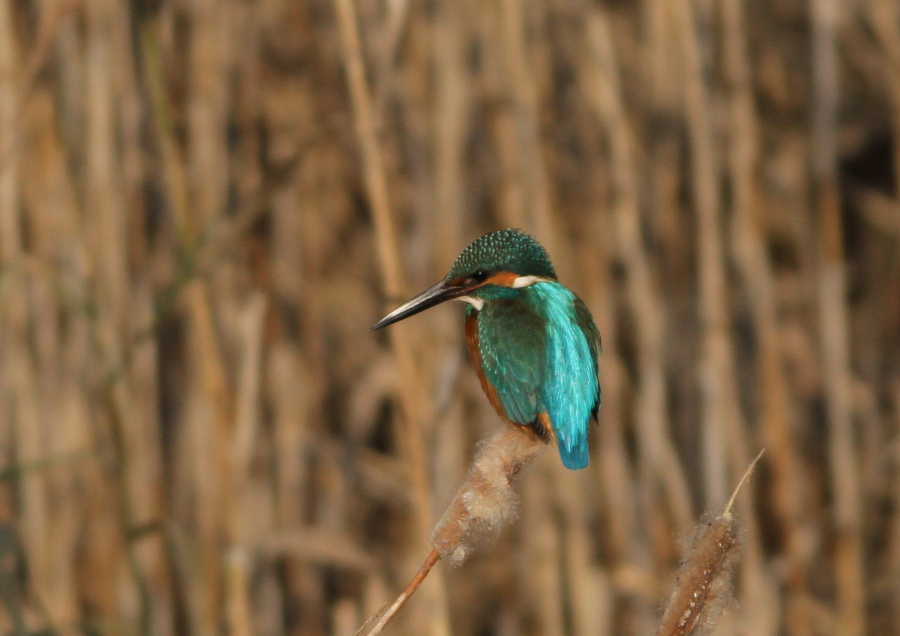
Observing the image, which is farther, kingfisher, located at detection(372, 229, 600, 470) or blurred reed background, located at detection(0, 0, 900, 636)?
blurred reed background, located at detection(0, 0, 900, 636)

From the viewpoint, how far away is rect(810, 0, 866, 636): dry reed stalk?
213 cm

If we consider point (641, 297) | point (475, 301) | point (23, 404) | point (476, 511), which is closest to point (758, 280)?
point (641, 297)

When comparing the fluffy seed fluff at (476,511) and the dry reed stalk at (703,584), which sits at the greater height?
the fluffy seed fluff at (476,511)

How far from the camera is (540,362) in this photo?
3.83ft

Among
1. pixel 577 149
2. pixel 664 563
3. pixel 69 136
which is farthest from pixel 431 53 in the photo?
pixel 664 563

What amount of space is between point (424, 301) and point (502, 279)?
112 mm

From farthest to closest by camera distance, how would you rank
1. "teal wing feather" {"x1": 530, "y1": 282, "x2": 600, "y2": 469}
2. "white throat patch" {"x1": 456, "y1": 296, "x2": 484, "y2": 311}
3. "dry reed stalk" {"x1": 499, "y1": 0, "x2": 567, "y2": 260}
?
"dry reed stalk" {"x1": 499, "y1": 0, "x2": 567, "y2": 260}, "white throat patch" {"x1": 456, "y1": 296, "x2": 484, "y2": 311}, "teal wing feather" {"x1": 530, "y1": 282, "x2": 600, "y2": 469}

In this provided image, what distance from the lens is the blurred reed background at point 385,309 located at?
1859 millimetres

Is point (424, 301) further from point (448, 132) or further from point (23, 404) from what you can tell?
point (23, 404)

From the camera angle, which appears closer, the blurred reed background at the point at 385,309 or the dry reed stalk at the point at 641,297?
the blurred reed background at the point at 385,309

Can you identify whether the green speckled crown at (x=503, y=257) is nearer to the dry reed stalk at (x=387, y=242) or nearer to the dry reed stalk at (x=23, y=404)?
the dry reed stalk at (x=387, y=242)

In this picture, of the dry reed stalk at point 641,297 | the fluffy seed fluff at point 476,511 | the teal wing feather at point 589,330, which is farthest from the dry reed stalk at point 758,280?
the fluffy seed fluff at point 476,511

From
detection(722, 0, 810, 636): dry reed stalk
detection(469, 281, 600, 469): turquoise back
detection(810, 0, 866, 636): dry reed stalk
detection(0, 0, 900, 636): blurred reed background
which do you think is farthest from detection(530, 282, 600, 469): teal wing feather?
detection(810, 0, 866, 636): dry reed stalk

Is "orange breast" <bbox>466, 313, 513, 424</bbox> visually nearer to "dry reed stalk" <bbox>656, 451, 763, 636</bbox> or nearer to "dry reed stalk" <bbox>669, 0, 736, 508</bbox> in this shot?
"dry reed stalk" <bbox>656, 451, 763, 636</bbox>
